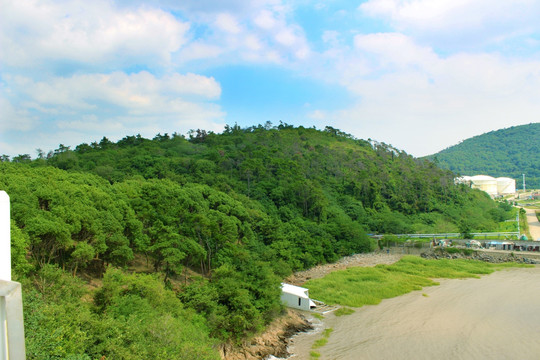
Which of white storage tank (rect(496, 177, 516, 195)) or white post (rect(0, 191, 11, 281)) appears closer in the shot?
white post (rect(0, 191, 11, 281))

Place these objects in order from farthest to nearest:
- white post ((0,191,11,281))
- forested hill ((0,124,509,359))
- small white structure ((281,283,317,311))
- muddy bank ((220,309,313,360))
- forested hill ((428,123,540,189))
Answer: forested hill ((428,123,540,189)) → small white structure ((281,283,317,311)) → muddy bank ((220,309,313,360)) → forested hill ((0,124,509,359)) → white post ((0,191,11,281))

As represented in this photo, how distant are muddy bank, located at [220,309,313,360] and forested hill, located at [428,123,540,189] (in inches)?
5710

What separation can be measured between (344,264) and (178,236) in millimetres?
21151

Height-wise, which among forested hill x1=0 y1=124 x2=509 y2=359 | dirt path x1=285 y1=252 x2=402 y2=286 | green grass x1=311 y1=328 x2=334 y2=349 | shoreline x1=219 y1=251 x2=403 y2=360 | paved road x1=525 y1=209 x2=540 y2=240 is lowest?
dirt path x1=285 y1=252 x2=402 y2=286

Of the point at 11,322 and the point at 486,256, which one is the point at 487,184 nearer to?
the point at 486,256

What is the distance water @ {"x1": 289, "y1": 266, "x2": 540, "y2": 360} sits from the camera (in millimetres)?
16750

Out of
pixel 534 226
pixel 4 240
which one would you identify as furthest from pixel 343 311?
pixel 534 226

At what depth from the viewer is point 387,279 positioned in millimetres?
29062

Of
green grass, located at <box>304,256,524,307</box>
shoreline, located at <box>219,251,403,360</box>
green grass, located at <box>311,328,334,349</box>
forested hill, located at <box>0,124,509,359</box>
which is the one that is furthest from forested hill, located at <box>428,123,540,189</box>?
green grass, located at <box>311,328,334,349</box>

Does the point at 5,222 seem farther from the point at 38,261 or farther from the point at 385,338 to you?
the point at 385,338

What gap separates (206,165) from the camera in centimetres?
5078

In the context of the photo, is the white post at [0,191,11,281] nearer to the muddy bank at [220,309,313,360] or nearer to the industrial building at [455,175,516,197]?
the muddy bank at [220,309,313,360]

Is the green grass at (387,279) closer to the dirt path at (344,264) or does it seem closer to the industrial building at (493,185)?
the dirt path at (344,264)

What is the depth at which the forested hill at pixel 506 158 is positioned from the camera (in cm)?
15721
